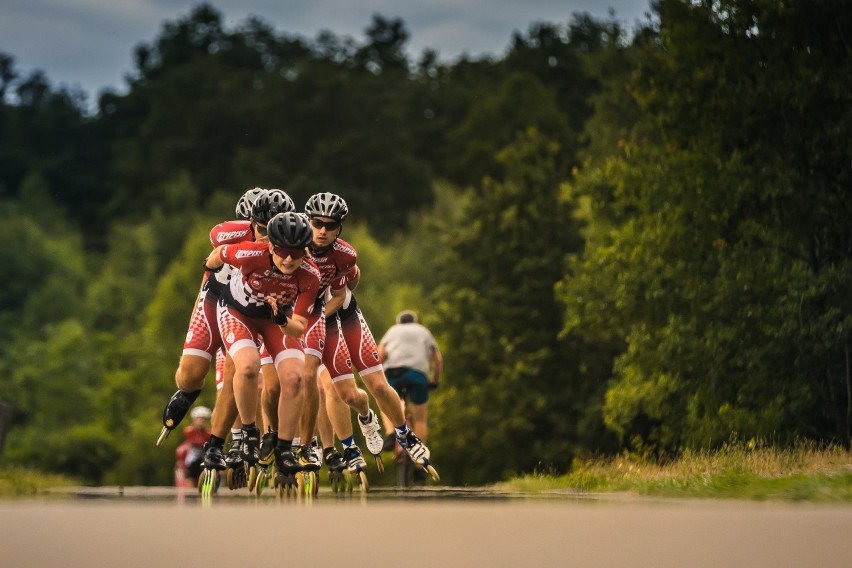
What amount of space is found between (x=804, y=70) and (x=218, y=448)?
16.7 m

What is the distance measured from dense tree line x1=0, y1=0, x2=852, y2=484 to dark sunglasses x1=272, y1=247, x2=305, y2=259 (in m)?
9.99

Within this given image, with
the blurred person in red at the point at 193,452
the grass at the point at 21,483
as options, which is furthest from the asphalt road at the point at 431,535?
the blurred person in red at the point at 193,452

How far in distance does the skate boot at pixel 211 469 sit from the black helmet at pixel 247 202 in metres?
1.94

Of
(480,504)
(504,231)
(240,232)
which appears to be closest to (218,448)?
(240,232)

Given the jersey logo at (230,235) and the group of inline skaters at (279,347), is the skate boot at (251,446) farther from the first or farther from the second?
the jersey logo at (230,235)

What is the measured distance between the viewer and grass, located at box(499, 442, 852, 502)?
13.2m

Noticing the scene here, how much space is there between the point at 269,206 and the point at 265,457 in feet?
6.43

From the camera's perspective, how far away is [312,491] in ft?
50.5

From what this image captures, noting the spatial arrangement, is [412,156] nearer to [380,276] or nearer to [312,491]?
[380,276]

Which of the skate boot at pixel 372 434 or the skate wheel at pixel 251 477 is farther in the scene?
the skate boot at pixel 372 434

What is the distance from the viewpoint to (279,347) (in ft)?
51.1

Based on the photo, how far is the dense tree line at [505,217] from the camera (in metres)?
30.8

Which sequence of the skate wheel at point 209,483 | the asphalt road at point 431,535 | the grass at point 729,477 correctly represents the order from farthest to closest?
the skate wheel at point 209,483, the grass at point 729,477, the asphalt road at point 431,535

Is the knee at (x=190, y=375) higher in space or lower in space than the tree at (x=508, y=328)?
lower
